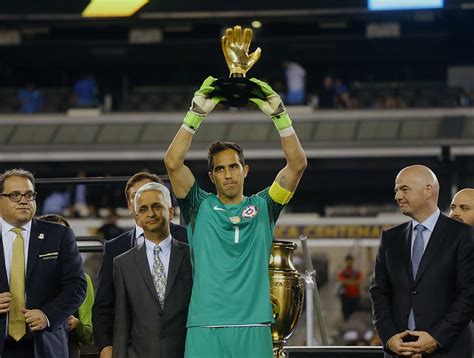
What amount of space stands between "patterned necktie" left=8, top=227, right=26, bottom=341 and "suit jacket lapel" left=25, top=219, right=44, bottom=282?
0.03 meters

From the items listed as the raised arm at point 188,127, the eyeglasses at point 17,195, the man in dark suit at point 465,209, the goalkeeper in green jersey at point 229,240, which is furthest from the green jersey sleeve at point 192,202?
the man in dark suit at point 465,209

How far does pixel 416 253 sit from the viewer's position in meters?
5.78

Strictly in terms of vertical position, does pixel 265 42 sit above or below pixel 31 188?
above

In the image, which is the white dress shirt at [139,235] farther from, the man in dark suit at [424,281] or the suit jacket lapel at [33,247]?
the man in dark suit at [424,281]

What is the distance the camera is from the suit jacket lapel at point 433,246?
570cm

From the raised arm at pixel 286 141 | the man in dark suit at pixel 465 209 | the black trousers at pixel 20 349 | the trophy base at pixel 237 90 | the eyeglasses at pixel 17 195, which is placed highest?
the trophy base at pixel 237 90

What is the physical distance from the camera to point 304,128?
24.5 m

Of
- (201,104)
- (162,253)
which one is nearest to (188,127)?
(201,104)

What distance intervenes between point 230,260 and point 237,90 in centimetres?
72

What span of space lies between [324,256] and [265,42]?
8.66 m

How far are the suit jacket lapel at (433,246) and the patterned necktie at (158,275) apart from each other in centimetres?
118

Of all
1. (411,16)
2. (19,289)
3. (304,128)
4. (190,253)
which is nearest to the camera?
(190,253)

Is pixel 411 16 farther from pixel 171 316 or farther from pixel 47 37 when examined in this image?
pixel 171 316

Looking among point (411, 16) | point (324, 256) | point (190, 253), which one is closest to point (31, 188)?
point (190, 253)
